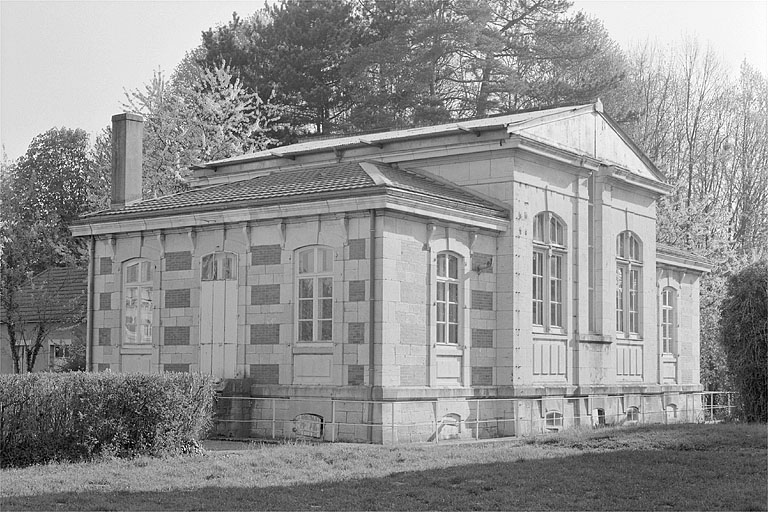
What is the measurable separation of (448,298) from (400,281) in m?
1.77

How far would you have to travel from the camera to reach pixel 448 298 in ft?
77.7

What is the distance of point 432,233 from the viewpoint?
75.5 ft

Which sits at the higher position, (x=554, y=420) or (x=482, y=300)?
(x=482, y=300)

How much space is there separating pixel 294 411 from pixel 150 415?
17.6ft

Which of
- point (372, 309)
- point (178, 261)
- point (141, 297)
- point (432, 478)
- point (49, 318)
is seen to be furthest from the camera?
point (49, 318)

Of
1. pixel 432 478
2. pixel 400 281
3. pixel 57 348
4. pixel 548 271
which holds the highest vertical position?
pixel 548 271

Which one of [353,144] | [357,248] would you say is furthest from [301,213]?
[353,144]

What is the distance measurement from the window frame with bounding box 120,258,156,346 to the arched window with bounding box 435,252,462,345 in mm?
6486

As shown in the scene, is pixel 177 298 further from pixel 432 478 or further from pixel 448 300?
pixel 432 478

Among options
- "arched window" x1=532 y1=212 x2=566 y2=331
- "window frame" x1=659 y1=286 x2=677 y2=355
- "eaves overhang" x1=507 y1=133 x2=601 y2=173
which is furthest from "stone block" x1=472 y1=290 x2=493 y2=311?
"window frame" x1=659 y1=286 x2=677 y2=355

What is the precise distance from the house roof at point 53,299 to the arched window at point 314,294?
15.2m

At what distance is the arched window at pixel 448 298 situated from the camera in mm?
23469

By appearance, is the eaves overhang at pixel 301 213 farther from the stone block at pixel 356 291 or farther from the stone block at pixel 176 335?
the stone block at pixel 176 335

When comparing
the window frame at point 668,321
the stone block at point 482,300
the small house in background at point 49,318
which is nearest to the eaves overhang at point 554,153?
the stone block at point 482,300
